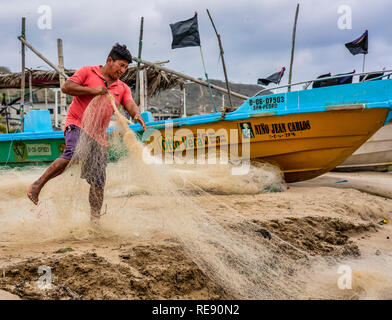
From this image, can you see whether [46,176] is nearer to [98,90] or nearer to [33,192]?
[33,192]

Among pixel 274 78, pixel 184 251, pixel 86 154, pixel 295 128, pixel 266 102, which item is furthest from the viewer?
pixel 274 78

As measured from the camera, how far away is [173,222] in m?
2.91

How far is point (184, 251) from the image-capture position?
9.02 ft

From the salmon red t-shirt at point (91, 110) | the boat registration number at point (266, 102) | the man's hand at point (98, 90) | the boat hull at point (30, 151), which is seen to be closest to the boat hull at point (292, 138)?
the boat registration number at point (266, 102)

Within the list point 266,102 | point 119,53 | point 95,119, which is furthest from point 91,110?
point 266,102

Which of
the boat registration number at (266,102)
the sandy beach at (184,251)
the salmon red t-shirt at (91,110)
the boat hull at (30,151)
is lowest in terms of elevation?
the sandy beach at (184,251)

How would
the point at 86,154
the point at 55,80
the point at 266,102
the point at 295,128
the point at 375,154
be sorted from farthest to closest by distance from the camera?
the point at 55,80, the point at 375,154, the point at 266,102, the point at 295,128, the point at 86,154

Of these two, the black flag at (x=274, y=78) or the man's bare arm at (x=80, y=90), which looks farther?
the black flag at (x=274, y=78)

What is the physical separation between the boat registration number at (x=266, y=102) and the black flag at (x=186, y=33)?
2.34 m

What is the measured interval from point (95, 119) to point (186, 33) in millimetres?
5388

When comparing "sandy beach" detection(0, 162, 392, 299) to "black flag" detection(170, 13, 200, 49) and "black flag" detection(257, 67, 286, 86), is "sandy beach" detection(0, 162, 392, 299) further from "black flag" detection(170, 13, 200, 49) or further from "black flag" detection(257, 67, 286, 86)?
"black flag" detection(257, 67, 286, 86)

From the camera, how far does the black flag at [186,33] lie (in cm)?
791

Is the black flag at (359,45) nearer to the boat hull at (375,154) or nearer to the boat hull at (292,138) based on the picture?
the boat hull at (375,154)

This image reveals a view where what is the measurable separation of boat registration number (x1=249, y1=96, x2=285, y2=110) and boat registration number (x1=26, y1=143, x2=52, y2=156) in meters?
4.32
